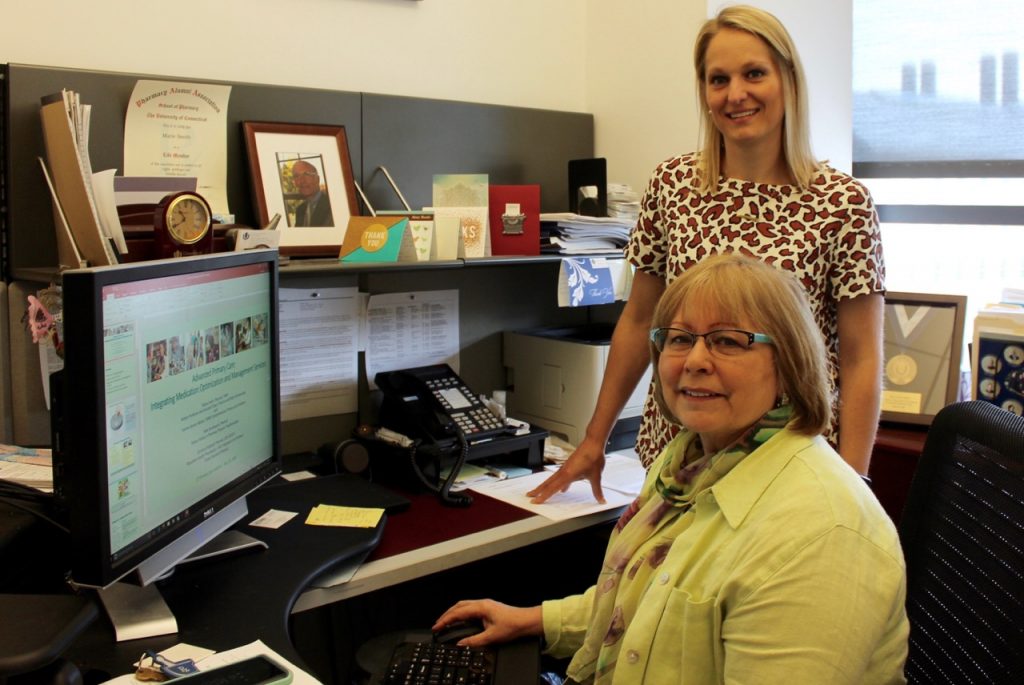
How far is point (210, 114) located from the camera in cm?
190

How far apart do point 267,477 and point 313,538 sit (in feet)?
0.44

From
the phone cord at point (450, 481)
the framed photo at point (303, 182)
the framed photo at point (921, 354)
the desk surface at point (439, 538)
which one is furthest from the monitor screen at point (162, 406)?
the framed photo at point (921, 354)

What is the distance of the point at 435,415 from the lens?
78.8 inches

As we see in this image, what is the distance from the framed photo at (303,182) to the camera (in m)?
1.95

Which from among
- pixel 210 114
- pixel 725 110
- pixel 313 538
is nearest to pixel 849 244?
pixel 725 110

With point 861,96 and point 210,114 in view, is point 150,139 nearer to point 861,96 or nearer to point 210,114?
point 210,114

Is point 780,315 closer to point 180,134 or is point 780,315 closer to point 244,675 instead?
point 244,675

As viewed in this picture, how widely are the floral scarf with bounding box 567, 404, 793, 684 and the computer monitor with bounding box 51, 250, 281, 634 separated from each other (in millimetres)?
579

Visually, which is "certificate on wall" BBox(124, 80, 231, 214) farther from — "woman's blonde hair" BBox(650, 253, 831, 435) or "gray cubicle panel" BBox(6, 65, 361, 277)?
"woman's blonde hair" BBox(650, 253, 831, 435)

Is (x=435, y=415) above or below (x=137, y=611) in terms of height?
above

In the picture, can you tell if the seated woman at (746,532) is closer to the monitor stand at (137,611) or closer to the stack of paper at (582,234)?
the monitor stand at (137,611)

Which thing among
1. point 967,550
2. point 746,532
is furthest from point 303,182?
point 967,550

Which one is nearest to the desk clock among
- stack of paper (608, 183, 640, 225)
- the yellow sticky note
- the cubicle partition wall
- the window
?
the cubicle partition wall

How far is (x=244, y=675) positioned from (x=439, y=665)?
29 cm
